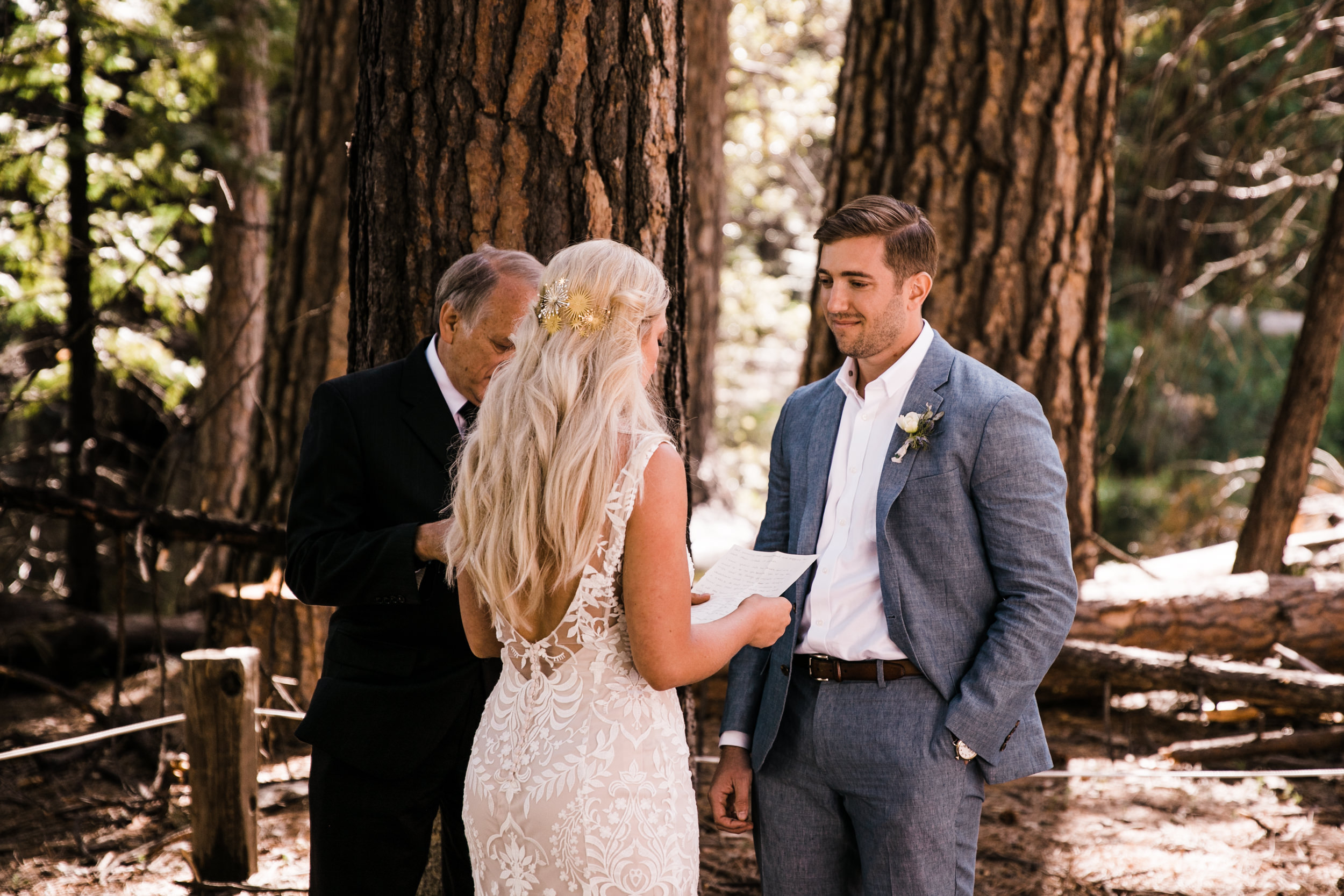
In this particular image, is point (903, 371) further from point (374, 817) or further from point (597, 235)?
point (374, 817)

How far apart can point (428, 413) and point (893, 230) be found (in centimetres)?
121

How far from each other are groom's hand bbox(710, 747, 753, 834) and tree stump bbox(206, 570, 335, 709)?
243 cm

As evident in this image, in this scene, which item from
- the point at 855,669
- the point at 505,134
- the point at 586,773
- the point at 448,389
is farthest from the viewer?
the point at 505,134

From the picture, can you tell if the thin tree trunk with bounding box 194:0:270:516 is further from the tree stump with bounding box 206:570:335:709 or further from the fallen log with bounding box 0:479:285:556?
the fallen log with bounding box 0:479:285:556

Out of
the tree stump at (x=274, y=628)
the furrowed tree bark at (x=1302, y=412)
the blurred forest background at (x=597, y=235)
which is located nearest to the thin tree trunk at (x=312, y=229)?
the blurred forest background at (x=597, y=235)

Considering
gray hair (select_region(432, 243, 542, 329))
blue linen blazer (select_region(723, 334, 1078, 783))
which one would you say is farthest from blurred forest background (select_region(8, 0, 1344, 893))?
blue linen blazer (select_region(723, 334, 1078, 783))

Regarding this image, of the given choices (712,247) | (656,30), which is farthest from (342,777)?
(712,247)

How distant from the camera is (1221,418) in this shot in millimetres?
13484

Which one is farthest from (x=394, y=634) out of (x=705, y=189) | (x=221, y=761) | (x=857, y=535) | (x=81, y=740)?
(x=705, y=189)

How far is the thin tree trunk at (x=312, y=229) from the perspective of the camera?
5.91 meters

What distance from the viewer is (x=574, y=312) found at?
201 centimetres

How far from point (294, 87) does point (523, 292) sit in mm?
4422

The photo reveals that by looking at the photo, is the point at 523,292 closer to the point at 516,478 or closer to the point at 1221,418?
the point at 516,478

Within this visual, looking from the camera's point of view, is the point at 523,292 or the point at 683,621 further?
the point at 523,292
